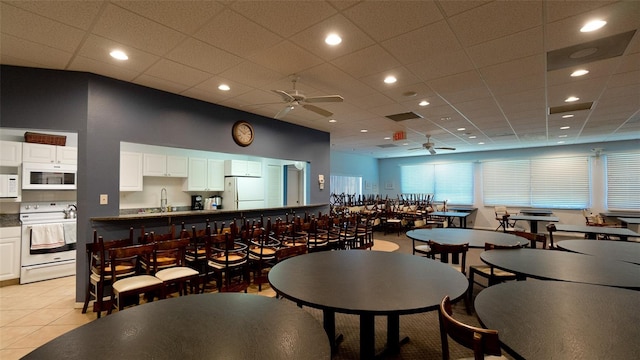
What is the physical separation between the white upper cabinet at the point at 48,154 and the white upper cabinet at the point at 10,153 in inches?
2.1

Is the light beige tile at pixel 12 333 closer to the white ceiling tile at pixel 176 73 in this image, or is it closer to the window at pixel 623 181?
the white ceiling tile at pixel 176 73

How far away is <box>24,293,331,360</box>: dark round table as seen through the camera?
1032mm

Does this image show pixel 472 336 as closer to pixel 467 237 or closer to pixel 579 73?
pixel 467 237

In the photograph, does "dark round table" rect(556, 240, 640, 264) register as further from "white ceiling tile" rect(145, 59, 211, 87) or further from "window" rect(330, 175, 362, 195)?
"window" rect(330, 175, 362, 195)

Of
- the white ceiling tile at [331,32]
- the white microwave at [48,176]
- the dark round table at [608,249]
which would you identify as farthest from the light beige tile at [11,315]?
the dark round table at [608,249]

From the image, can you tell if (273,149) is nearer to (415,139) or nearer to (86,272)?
(86,272)

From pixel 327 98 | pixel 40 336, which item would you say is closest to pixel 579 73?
pixel 327 98

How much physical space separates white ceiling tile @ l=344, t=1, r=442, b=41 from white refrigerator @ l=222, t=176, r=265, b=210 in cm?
500

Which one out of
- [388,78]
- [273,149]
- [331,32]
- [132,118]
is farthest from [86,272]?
[388,78]

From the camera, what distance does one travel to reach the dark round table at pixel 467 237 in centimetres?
355

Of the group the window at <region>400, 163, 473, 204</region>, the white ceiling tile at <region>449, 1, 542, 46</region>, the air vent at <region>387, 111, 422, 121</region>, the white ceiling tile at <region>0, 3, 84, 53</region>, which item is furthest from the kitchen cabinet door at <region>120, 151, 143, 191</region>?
the window at <region>400, 163, 473, 204</region>

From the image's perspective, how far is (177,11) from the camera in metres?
2.31

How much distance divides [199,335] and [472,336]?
45.3 inches

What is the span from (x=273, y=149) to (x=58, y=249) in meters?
4.02
